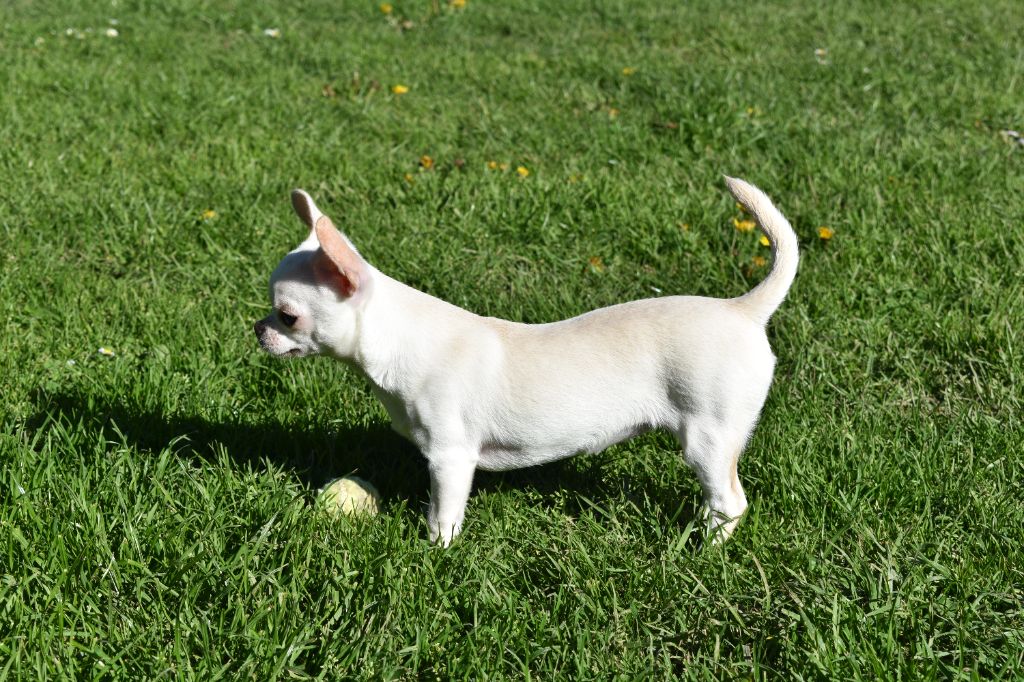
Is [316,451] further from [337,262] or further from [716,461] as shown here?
[716,461]

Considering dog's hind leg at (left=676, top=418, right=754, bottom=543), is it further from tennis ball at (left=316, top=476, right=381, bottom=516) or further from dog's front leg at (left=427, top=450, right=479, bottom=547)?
tennis ball at (left=316, top=476, right=381, bottom=516)

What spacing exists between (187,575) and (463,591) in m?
0.74

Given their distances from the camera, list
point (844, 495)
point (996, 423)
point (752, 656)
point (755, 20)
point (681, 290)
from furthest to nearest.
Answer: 1. point (755, 20)
2. point (681, 290)
3. point (996, 423)
4. point (844, 495)
5. point (752, 656)

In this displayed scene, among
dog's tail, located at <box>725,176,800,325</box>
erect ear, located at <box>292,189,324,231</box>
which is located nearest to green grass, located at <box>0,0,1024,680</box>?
dog's tail, located at <box>725,176,800,325</box>

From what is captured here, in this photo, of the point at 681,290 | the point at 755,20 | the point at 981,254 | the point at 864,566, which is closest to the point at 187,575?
the point at 864,566

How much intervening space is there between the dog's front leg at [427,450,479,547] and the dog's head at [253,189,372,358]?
0.42 metres

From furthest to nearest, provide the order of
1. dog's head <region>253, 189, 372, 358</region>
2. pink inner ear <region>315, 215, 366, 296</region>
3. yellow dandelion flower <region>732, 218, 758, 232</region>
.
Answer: yellow dandelion flower <region>732, 218, 758, 232</region>, dog's head <region>253, 189, 372, 358</region>, pink inner ear <region>315, 215, 366, 296</region>

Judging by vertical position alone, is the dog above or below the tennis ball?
above

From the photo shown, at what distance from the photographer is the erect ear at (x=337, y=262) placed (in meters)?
2.57

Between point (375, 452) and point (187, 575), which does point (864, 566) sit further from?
point (187, 575)

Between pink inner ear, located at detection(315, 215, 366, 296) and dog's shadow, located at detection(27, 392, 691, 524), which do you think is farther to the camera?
dog's shadow, located at detection(27, 392, 691, 524)

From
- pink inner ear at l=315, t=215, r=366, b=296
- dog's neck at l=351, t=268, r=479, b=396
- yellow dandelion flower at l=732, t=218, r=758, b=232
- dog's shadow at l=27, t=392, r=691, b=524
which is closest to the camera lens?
pink inner ear at l=315, t=215, r=366, b=296

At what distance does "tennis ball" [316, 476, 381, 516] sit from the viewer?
9.84ft

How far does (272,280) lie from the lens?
284 centimetres
